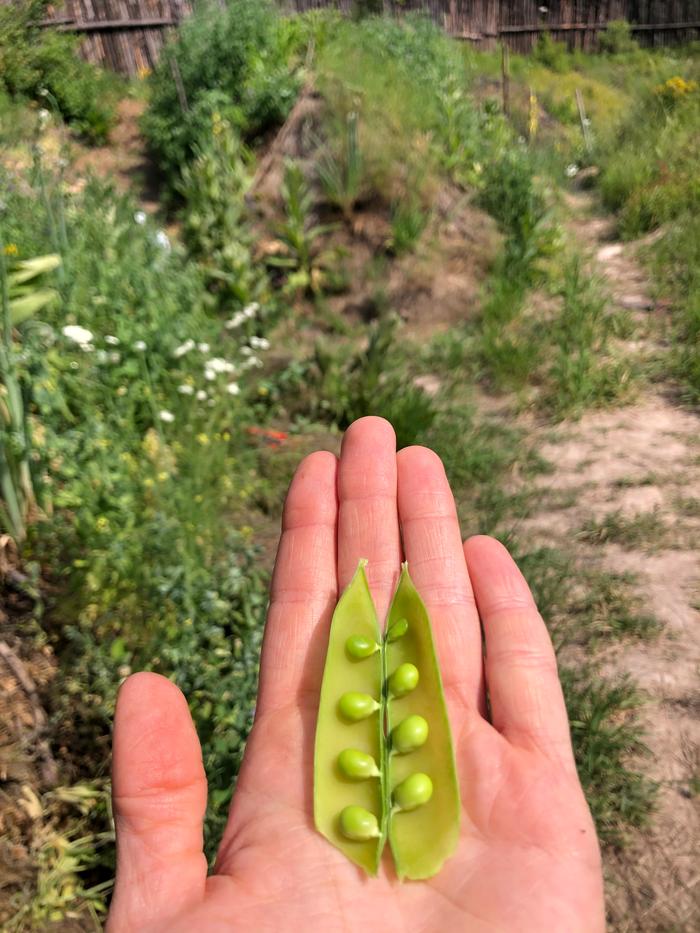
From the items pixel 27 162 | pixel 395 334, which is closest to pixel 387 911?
pixel 395 334

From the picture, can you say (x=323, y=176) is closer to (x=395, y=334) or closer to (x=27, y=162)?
(x=395, y=334)

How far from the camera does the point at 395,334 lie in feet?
17.7

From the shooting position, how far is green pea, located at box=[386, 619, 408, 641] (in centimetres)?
184

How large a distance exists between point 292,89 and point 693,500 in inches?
233

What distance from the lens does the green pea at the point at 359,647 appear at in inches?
70.5

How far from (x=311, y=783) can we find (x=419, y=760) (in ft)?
0.82

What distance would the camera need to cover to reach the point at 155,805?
4.80 feet

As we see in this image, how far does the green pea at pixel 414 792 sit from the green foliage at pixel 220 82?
693 cm

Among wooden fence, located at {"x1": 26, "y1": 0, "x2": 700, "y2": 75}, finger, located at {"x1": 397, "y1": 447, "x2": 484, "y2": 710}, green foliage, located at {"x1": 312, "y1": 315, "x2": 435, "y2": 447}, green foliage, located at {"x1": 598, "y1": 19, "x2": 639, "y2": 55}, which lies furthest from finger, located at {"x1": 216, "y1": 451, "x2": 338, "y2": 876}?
green foliage, located at {"x1": 598, "y1": 19, "x2": 639, "y2": 55}

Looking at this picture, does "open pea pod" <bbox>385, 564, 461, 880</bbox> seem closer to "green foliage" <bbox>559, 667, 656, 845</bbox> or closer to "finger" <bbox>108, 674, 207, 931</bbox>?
"finger" <bbox>108, 674, 207, 931</bbox>

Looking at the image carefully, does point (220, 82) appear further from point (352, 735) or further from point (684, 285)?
point (352, 735)

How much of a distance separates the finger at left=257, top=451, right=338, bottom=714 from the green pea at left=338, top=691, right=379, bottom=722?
109 millimetres

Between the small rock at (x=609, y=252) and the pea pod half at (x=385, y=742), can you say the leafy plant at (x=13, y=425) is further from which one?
the small rock at (x=609, y=252)

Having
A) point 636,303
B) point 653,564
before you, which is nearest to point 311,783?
point 653,564
